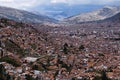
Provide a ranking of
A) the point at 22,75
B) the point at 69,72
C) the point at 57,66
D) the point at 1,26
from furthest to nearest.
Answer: the point at 1,26
the point at 57,66
the point at 69,72
the point at 22,75

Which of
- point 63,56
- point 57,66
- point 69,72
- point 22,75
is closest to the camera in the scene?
point 22,75

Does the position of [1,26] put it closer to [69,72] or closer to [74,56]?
[74,56]

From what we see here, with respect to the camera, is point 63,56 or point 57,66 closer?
point 57,66

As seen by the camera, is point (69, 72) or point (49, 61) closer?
point (69, 72)

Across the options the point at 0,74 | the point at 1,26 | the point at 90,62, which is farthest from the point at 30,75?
the point at 1,26

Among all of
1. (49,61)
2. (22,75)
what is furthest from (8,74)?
(49,61)

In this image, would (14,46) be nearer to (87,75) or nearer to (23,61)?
(23,61)

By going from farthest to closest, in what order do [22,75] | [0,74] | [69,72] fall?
[69,72] → [22,75] → [0,74]

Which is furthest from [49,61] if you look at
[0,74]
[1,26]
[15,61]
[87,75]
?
[1,26]

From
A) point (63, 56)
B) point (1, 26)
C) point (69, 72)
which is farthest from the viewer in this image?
point (1, 26)
